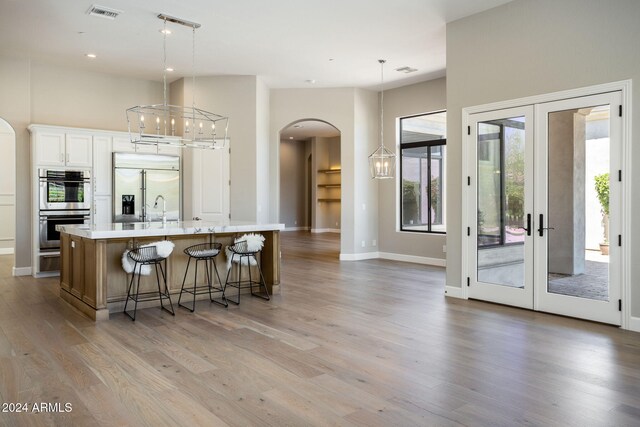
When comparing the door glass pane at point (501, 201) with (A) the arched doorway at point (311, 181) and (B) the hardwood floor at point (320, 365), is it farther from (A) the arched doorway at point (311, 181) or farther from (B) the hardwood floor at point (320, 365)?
(A) the arched doorway at point (311, 181)

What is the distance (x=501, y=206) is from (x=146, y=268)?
4.11m

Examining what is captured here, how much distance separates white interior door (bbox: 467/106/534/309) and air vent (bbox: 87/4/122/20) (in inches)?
180

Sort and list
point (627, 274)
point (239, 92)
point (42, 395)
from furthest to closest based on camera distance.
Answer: point (239, 92), point (627, 274), point (42, 395)

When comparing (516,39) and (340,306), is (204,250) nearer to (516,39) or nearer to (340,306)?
(340,306)

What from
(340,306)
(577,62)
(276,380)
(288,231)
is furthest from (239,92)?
(288,231)

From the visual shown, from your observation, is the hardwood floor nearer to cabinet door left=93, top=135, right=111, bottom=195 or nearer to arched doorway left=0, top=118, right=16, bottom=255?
cabinet door left=93, top=135, right=111, bottom=195

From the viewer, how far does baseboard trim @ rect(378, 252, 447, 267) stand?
28.5ft

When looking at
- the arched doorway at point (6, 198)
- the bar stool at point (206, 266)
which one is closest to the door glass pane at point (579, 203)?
the bar stool at point (206, 266)

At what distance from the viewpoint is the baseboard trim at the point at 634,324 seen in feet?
14.4

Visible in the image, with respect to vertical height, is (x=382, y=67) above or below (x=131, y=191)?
above

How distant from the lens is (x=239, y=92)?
848 centimetres

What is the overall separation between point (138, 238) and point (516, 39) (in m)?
4.79

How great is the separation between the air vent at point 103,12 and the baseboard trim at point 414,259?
6.44 m

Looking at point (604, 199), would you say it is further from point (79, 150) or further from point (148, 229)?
point (79, 150)
